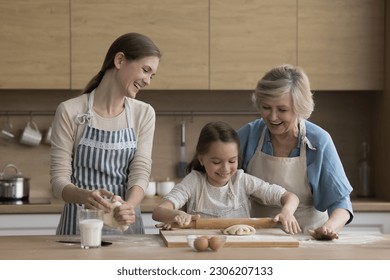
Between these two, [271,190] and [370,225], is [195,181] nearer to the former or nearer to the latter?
[271,190]

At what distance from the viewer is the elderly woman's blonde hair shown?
2602 mm

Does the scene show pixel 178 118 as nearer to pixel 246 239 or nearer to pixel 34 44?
pixel 34 44

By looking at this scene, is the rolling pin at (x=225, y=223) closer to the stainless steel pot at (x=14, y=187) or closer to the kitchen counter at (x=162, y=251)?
the kitchen counter at (x=162, y=251)

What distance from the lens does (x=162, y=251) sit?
2.23 m

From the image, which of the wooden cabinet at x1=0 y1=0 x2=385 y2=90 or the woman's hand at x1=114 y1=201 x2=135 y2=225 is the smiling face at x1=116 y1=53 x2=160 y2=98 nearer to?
the woman's hand at x1=114 y1=201 x2=135 y2=225

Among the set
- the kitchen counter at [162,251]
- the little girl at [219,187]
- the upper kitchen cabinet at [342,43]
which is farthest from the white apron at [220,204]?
the upper kitchen cabinet at [342,43]

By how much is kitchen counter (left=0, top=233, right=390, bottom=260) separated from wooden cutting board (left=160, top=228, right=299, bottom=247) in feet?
0.07

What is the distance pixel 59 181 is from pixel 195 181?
1.53ft

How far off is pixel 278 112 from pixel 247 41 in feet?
5.29

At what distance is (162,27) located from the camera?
4133 millimetres

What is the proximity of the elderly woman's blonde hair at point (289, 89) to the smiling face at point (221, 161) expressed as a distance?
18 centimetres

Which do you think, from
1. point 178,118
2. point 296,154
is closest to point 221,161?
point 296,154
